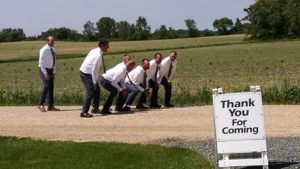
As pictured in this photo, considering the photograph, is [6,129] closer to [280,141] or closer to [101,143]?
[101,143]

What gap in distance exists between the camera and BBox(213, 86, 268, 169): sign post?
9.01m

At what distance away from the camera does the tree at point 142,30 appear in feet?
404

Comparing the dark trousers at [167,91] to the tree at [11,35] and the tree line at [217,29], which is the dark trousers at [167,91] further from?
the tree at [11,35]

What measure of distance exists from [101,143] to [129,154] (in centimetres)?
122

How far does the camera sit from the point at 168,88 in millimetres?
16688

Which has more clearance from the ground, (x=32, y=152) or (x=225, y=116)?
(x=225, y=116)

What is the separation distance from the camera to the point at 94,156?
1007 cm

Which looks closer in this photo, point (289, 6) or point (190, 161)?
point (190, 161)

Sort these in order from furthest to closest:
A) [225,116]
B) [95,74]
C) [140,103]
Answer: [140,103]
[95,74]
[225,116]

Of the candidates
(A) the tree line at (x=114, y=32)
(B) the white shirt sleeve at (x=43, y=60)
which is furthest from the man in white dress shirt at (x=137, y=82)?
(A) the tree line at (x=114, y=32)

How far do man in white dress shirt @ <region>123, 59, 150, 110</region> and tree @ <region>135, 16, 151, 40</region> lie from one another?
105m

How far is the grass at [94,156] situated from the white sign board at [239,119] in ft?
1.98

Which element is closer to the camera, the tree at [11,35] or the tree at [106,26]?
the tree at [11,35]

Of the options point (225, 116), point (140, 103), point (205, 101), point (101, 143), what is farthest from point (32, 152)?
point (205, 101)
